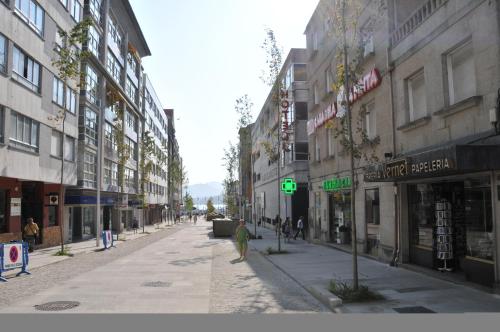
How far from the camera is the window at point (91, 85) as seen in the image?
3370cm

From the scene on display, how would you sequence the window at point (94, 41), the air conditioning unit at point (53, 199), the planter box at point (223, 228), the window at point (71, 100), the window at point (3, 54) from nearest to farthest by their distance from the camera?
the window at point (3, 54)
the air conditioning unit at point (53, 199)
the window at point (71, 100)
the window at point (94, 41)
the planter box at point (223, 228)

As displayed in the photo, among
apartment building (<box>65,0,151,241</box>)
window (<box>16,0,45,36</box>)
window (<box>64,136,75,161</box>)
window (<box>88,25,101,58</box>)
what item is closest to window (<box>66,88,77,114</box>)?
apartment building (<box>65,0,151,241</box>)

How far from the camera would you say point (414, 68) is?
46.8ft

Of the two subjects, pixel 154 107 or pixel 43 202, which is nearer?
pixel 43 202

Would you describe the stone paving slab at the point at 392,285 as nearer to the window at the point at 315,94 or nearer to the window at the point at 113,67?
the window at the point at 315,94

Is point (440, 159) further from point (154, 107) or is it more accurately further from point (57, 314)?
point (154, 107)

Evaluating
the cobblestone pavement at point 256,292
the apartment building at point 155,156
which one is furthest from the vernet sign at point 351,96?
the apartment building at point 155,156

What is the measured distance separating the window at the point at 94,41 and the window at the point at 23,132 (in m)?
12.2

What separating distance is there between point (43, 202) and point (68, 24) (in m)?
11.2

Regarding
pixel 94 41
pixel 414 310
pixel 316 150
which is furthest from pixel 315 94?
pixel 414 310

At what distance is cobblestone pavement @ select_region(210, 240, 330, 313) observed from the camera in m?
9.64

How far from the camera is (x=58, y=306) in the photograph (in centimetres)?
972

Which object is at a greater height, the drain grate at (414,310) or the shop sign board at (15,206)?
the shop sign board at (15,206)

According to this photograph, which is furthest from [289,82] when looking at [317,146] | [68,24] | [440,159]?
[440,159]
